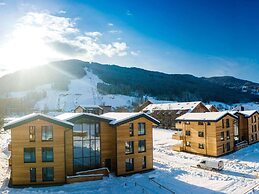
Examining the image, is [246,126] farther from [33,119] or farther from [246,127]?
[33,119]

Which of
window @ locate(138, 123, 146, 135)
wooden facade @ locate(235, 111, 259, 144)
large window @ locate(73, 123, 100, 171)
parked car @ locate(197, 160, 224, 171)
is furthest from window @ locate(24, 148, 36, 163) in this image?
wooden facade @ locate(235, 111, 259, 144)

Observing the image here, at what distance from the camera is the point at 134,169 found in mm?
33719

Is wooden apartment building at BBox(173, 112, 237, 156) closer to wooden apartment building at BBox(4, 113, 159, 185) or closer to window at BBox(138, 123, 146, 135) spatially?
wooden apartment building at BBox(4, 113, 159, 185)

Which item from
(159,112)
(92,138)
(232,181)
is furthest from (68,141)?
(159,112)

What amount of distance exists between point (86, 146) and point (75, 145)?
1.29 metres

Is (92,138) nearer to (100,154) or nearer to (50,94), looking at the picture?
(100,154)

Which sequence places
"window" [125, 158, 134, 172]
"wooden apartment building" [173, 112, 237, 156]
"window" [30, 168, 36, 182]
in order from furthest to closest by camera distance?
"wooden apartment building" [173, 112, 237, 156]
"window" [125, 158, 134, 172]
"window" [30, 168, 36, 182]

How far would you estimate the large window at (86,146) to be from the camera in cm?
3150

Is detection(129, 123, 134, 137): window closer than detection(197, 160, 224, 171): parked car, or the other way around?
detection(129, 123, 134, 137): window

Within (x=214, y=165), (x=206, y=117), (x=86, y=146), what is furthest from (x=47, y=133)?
(x=206, y=117)

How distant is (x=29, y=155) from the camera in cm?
2892

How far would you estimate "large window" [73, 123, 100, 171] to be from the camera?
31500 millimetres

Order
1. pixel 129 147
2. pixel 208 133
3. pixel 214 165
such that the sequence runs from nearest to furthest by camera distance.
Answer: pixel 129 147
pixel 214 165
pixel 208 133

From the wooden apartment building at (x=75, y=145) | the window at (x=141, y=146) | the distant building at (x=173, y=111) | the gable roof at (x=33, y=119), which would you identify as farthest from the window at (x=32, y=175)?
the distant building at (x=173, y=111)
